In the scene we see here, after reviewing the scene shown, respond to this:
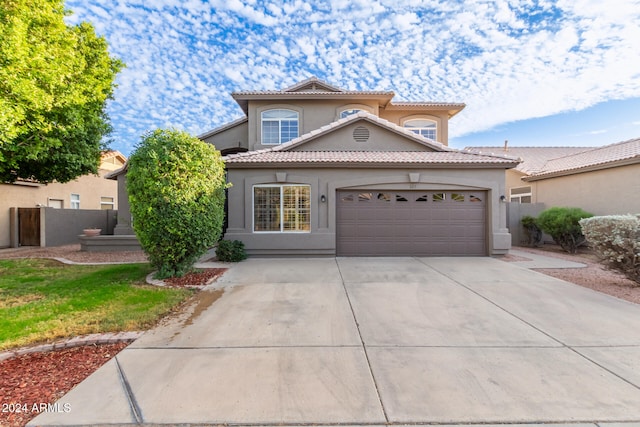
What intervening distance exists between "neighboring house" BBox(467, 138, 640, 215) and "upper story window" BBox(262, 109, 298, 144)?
43.8ft

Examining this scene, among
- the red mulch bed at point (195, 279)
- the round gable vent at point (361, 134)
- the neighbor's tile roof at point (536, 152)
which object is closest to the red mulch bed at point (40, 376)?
the red mulch bed at point (195, 279)

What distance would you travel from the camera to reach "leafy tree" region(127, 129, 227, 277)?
6941 millimetres

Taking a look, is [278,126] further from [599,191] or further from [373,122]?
[599,191]

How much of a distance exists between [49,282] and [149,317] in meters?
4.80

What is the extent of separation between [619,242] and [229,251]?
10652 millimetres

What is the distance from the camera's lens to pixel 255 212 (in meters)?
10.9

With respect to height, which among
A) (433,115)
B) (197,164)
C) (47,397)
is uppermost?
(433,115)

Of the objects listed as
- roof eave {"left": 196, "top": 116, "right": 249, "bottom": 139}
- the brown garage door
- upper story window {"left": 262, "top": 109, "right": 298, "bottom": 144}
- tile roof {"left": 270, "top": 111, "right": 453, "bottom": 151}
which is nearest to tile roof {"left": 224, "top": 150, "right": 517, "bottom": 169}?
tile roof {"left": 270, "top": 111, "right": 453, "bottom": 151}

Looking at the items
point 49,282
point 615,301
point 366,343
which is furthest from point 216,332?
point 615,301

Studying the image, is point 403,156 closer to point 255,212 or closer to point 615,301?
point 255,212

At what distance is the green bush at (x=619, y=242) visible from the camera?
6.67 metres

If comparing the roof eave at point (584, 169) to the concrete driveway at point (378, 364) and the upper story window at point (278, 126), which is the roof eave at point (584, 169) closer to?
the concrete driveway at point (378, 364)

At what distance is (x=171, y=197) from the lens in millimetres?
6957

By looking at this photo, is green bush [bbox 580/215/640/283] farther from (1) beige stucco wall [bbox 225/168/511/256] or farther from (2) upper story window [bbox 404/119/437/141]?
(2) upper story window [bbox 404/119/437/141]
